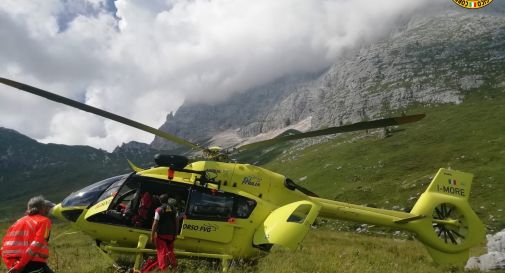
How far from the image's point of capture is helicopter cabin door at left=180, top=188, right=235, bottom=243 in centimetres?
1181

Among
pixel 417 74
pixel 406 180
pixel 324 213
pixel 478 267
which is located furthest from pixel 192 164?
pixel 417 74

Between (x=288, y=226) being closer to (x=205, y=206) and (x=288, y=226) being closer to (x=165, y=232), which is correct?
(x=205, y=206)

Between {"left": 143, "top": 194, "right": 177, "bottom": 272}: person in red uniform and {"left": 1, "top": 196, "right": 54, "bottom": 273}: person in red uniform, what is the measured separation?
12.8 ft

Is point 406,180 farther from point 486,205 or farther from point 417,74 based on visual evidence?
point 417,74

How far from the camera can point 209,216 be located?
12.1 metres

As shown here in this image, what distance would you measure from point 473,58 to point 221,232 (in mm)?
177497

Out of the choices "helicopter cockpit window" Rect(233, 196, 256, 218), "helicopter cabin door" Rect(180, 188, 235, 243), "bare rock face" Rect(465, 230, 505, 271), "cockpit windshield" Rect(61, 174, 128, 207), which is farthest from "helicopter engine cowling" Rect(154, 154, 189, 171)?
"bare rock face" Rect(465, 230, 505, 271)

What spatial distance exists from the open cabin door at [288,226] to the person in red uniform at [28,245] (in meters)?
5.89

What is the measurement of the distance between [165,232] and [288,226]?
10.7 feet

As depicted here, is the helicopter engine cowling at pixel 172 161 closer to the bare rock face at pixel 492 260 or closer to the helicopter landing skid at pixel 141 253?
the helicopter landing skid at pixel 141 253

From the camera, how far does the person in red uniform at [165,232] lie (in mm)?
10961

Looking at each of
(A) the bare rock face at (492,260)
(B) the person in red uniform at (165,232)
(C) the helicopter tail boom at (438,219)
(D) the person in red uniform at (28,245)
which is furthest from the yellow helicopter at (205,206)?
(A) the bare rock face at (492,260)

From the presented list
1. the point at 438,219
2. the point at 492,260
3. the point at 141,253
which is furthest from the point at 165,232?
the point at 492,260

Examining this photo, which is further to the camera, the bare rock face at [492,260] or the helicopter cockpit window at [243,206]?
the bare rock face at [492,260]
